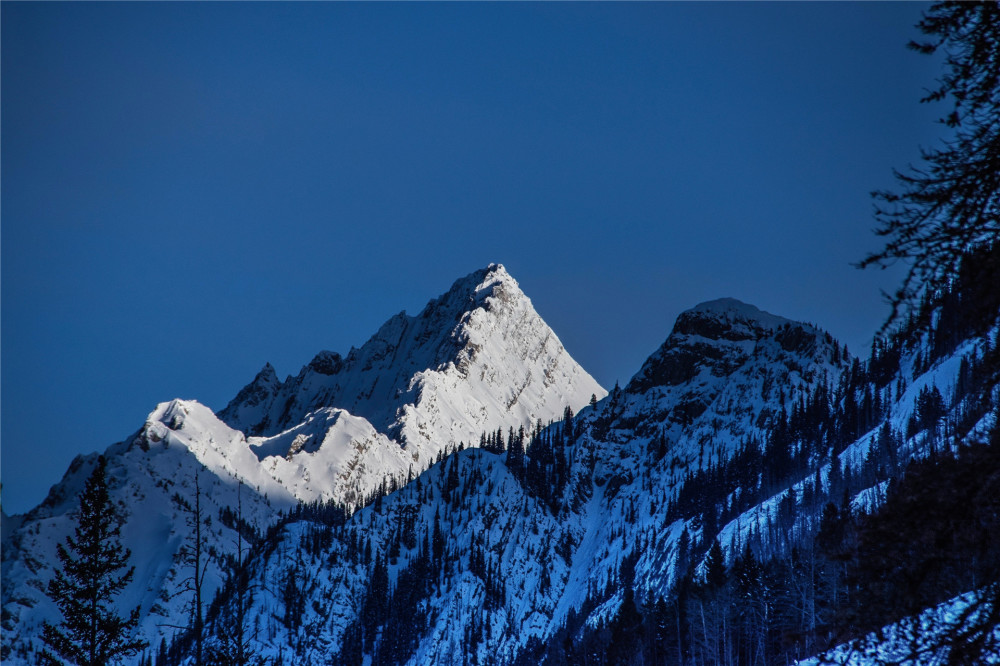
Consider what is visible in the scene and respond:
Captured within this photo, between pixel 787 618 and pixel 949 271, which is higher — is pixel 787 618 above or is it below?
above

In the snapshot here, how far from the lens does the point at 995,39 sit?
10930mm

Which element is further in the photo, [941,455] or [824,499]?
[824,499]

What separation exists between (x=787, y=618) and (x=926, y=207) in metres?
76.3

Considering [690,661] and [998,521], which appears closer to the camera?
[998,521]

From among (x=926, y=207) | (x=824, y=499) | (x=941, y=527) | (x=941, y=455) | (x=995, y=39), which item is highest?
(x=824, y=499)

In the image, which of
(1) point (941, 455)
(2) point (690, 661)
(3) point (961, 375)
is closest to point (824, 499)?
(3) point (961, 375)

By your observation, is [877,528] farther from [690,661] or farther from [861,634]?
[690,661]

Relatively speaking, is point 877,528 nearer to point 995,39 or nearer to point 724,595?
point 995,39

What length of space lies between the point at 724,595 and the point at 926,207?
88.8 metres

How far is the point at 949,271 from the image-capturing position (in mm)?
10336

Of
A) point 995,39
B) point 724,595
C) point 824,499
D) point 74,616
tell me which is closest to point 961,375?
point 824,499

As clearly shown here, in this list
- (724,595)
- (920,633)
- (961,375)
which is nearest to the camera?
(920,633)

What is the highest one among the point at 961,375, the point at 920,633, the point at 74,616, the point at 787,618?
the point at 961,375

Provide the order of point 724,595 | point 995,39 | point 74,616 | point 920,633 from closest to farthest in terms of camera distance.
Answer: point 920,633 < point 995,39 < point 74,616 < point 724,595
